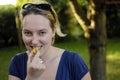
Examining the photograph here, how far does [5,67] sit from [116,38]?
6349 millimetres

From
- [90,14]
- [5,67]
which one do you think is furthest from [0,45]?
[90,14]

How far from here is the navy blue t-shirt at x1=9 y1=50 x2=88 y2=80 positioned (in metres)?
2.29

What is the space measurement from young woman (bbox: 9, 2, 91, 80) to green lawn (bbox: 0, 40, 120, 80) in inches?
261

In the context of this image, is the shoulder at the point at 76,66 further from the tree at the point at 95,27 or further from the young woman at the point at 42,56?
the tree at the point at 95,27

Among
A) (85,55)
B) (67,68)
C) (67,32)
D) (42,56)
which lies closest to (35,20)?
(42,56)

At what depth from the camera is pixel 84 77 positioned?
230 centimetres

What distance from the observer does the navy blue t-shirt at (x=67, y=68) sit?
2285mm

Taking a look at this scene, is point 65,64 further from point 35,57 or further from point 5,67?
point 5,67

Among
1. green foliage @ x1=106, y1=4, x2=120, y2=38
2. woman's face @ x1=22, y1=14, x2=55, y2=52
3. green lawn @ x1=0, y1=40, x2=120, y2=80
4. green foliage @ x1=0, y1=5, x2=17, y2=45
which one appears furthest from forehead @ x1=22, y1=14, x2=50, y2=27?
green foliage @ x1=106, y1=4, x2=120, y2=38

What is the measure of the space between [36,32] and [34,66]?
20 cm

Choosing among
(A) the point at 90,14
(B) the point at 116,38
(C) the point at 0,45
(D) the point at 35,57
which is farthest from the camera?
(B) the point at 116,38

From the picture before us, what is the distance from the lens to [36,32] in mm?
2158

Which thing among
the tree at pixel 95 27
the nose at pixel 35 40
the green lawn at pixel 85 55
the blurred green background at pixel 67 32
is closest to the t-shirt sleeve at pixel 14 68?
the nose at pixel 35 40

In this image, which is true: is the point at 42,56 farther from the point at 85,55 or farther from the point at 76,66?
the point at 85,55
